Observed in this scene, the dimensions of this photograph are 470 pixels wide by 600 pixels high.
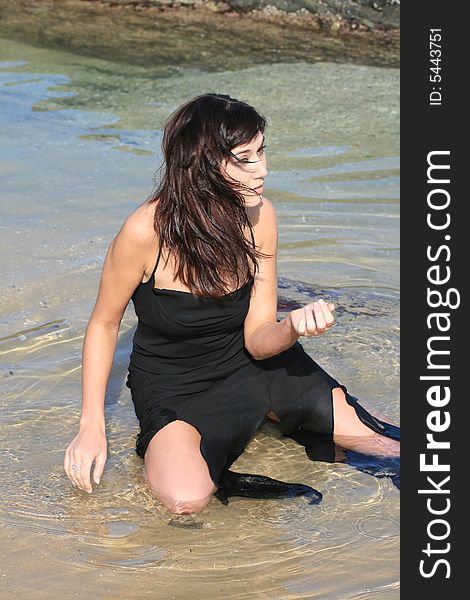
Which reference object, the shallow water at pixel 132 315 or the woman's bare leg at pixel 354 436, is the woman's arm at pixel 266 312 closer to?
the woman's bare leg at pixel 354 436

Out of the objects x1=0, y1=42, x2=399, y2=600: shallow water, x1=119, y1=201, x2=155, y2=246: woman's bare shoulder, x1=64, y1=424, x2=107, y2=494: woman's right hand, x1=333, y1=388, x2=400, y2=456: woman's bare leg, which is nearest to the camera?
x1=0, y1=42, x2=399, y2=600: shallow water

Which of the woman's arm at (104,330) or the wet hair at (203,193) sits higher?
the wet hair at (203,193)

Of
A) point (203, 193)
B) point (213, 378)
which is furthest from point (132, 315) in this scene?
point (203, 193)

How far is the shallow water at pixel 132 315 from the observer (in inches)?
125

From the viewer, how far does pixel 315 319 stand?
10.7 ft

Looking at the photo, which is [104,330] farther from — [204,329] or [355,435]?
[355,435]

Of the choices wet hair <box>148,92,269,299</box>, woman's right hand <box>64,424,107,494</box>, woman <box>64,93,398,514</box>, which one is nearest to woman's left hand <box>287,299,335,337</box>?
woman <box>64,93,398,514</box>

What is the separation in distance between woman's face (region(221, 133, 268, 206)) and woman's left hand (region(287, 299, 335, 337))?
0.48 meters

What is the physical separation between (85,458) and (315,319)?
0.88 metres

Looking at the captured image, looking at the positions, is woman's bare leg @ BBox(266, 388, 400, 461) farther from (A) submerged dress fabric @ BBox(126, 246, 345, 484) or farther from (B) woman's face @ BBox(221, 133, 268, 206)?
(B) woman's face @ BBox(221, 133, 268, 206)

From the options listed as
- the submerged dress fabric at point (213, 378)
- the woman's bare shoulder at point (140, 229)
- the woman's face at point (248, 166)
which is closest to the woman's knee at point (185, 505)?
the submerged dress fabric at point (213, 378)

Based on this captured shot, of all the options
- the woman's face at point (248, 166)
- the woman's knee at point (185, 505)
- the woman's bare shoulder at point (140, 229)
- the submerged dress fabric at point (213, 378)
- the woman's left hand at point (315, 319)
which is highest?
the woman's face at point (248, 166)

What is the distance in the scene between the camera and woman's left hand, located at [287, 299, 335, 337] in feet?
10.7

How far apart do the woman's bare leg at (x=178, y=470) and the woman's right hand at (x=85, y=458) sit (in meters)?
0.19
